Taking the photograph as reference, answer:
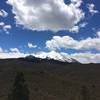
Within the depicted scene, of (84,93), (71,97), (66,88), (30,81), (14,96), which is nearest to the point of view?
(14,96)

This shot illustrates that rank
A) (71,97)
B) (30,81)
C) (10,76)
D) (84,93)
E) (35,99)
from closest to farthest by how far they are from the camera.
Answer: (84,93)
(35,99)
(71,97)
(30,81)
(10,76)

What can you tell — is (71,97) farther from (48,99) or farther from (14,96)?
(14,96)

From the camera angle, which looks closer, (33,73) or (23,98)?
(23,98)

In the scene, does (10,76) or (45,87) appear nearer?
(45,87)

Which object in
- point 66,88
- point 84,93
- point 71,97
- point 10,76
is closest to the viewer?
point 84,93

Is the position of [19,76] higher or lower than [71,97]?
higher

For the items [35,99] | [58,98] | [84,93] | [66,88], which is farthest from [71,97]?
[84,93]

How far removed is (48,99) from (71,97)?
8.85m

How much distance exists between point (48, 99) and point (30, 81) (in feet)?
145

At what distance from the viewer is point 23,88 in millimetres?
39375

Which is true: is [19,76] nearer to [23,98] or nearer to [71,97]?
[23,98]

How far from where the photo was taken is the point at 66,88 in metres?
120

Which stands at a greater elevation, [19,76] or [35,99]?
[19,76]

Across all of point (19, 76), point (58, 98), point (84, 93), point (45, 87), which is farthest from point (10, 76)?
point (19, 76)
